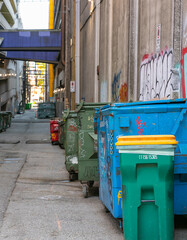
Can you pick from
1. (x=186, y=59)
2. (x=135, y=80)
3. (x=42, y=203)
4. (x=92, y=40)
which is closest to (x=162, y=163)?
(x=42, y=203)

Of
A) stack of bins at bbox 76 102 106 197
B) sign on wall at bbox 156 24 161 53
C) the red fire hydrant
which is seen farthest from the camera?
the red fire hydrant

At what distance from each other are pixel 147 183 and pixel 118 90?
13766 mm

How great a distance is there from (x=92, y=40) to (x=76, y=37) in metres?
3.79

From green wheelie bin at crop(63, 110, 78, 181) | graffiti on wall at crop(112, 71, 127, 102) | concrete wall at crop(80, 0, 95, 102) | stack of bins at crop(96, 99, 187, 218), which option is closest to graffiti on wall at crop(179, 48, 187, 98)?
green wheelie bin at crop(63, 110, 78, 181)

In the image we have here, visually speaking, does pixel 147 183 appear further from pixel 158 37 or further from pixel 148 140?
pixel 158 37

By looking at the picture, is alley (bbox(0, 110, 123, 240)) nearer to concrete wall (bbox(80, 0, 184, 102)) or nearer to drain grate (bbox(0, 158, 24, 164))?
drain grate (bbox(0, 158, 24, 164))

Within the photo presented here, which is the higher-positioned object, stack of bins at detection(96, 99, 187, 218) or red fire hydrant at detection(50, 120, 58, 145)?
stack of bins at detection(96, 99, 187, 218)

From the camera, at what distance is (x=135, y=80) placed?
15328 mm

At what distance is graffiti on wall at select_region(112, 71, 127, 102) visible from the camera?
670 inches

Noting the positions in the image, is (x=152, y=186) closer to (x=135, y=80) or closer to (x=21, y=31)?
(x=135, y=80)

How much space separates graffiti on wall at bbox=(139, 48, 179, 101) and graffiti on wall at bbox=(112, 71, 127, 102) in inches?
101

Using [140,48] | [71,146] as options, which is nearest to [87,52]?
[140,48]

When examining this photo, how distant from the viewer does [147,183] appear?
4.77m

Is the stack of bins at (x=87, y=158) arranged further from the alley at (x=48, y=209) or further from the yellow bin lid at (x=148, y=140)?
the yellow bin lid at (x=148, y=140)
